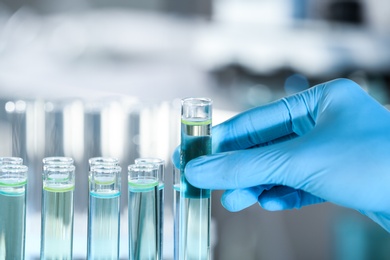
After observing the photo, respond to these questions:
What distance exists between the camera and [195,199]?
115 cm

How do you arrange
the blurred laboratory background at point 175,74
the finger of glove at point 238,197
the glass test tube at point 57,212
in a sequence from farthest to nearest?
the blurred laboratory background at point 175,74 < the finger of glove at point 238,197 < the glass test tube at point 57,212

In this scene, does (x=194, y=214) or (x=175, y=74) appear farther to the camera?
(x=175, y=74)

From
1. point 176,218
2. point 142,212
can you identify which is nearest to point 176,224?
point 176,218

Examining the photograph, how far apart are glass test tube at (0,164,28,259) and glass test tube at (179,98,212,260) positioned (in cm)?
25

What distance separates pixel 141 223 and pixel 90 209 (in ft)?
0.27

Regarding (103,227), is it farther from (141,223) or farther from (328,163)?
(328,163)

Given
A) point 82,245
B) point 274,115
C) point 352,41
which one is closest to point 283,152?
point 274,115

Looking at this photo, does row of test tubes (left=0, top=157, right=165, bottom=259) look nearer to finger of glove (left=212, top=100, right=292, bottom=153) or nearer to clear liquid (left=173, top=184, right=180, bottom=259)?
clear liquid (left=173, top=184, right=180, bottom=259)

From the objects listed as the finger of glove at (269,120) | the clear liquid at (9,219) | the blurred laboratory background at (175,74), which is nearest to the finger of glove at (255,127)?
the finger of glove at (269,120)

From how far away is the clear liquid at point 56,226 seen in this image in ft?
3.58

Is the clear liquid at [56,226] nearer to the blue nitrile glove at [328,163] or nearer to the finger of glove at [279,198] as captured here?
the blue nitrile glove at [328,163]

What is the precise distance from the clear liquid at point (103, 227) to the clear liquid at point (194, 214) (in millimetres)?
109

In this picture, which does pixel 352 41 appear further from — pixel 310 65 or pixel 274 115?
pixel 274 115

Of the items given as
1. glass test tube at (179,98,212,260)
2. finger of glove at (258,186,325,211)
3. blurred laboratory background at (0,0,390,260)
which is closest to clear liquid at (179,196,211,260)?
glass test tube at (179,98,212,260)
